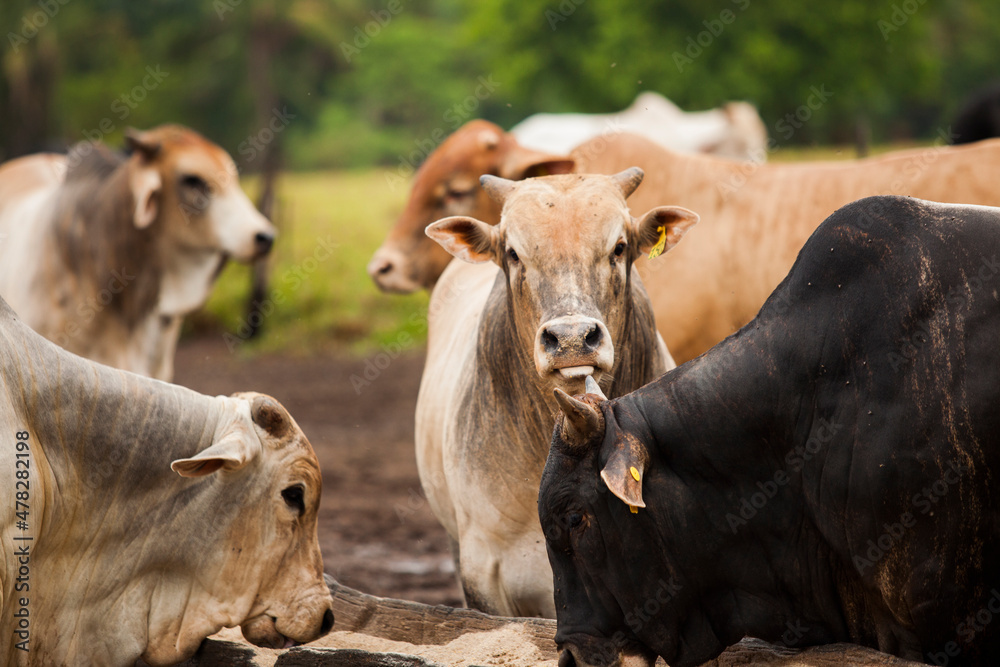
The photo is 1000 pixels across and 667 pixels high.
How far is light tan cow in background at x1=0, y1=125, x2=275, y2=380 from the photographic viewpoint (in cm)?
695

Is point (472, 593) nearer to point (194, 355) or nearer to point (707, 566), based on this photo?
point (707, 566)

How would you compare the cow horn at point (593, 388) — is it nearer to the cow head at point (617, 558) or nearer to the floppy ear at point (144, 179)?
the cow head at point (617, 558)

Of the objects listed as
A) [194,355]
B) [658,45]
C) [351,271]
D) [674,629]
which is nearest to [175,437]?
[674,629]

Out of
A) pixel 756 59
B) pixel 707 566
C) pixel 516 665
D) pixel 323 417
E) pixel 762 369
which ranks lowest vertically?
pixel 516 665

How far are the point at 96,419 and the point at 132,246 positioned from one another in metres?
3.72

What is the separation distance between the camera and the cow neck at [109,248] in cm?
699

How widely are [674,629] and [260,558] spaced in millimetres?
1440

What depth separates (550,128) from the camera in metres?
15.1

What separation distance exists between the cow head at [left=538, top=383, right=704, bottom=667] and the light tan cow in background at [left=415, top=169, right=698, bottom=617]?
30cm

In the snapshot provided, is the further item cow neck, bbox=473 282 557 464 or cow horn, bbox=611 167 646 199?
cow horn, bbox=611 167 646 199

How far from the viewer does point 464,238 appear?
4.12 m
